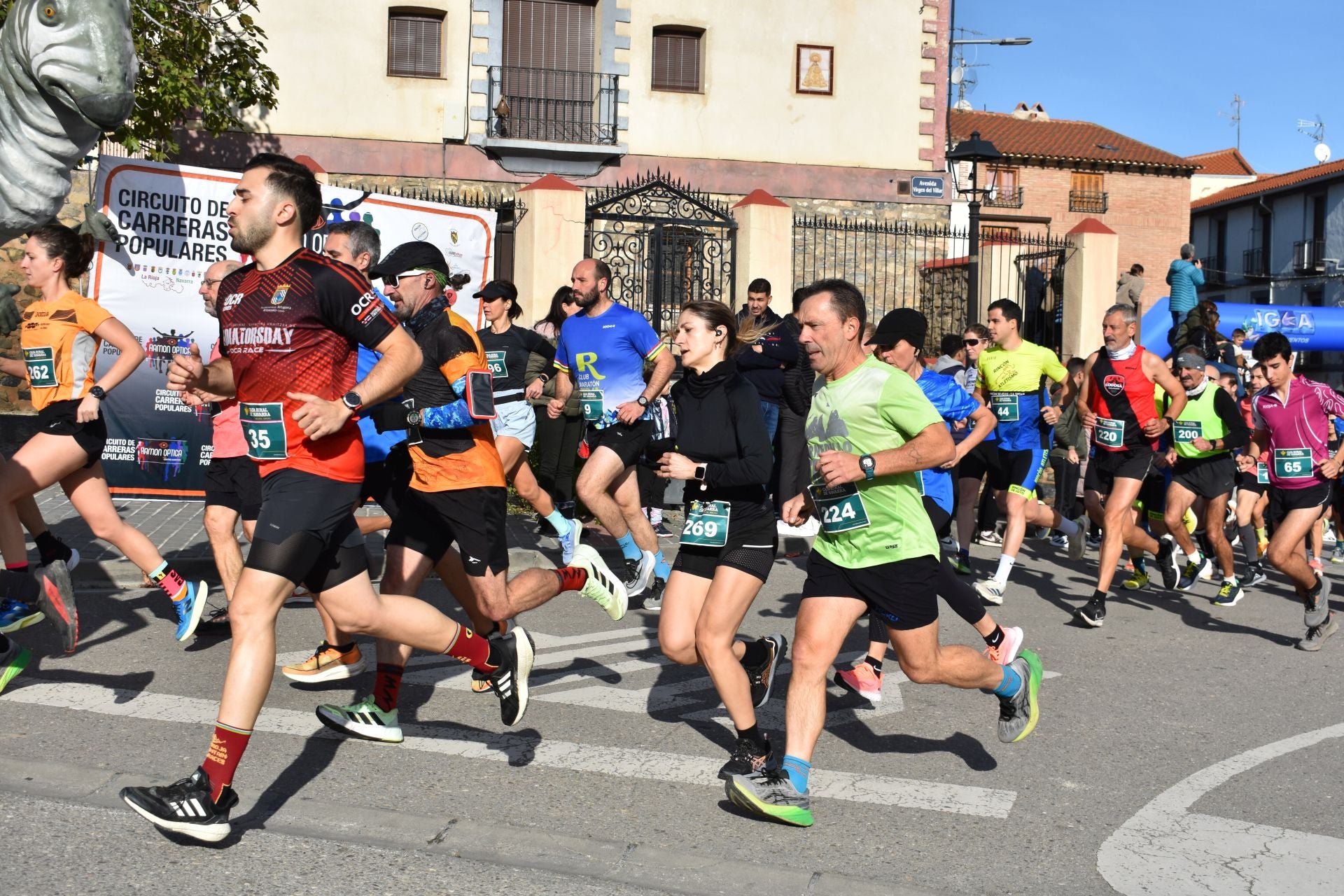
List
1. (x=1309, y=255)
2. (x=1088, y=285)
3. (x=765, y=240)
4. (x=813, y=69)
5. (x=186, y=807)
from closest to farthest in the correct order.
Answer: (x=186, y=807), (x=765, y=240), (x=1088, y=285), (x=813, y=69), (x=1309, y=255)

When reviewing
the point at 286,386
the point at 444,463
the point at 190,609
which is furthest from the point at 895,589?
the point at 190,609

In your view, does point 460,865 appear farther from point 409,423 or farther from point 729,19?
point 729,19

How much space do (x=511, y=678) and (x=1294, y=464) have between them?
5.89m

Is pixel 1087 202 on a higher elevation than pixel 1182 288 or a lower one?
higher

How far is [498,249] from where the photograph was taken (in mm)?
23656

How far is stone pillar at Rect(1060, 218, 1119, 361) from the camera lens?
20453 millimetres

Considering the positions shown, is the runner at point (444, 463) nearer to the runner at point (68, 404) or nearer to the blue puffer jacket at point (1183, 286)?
the runner at point (68, 404)

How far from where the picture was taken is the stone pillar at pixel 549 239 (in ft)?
55.6

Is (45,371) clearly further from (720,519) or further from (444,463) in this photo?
(720,519)

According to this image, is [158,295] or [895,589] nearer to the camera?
[895,589]

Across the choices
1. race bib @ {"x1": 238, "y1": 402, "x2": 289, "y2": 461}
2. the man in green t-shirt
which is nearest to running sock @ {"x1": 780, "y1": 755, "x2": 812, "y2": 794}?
the man in green t-shirt

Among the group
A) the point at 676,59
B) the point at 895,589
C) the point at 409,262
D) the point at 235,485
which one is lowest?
the point at 895,589

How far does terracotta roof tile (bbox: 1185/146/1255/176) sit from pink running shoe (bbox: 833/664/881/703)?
73420mm

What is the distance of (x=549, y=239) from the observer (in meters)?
17.0
